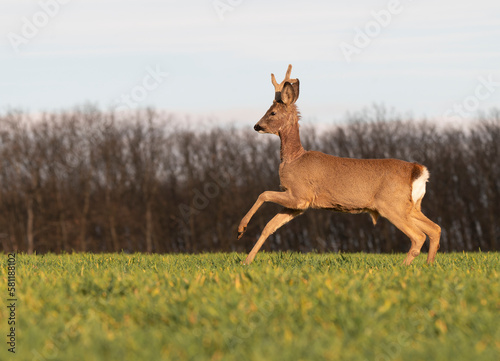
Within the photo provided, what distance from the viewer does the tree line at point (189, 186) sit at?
57094 mm

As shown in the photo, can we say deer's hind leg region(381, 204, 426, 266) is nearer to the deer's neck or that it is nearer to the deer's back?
the deer's back

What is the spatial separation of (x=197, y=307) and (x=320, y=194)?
5.74 meters

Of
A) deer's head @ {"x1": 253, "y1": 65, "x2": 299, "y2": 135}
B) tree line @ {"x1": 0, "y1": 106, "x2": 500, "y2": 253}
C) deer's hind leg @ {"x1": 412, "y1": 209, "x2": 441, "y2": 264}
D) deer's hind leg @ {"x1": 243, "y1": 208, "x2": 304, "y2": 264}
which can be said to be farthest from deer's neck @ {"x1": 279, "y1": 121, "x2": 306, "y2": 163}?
tree line @ {"x1": 0, "y1": 106, "x2": 500, "y2": 253}

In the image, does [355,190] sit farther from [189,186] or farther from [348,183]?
[189,186]

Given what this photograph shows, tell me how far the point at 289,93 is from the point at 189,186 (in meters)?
50.5

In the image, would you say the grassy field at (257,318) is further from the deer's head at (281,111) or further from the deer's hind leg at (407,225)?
the deer's head at (281,111)

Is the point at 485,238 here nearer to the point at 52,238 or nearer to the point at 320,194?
the point at 52,238

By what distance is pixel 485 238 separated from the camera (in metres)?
56.8

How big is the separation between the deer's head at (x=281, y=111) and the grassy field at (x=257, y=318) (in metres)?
4.18

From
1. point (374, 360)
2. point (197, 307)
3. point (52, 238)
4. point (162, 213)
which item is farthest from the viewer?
point (162, 213)

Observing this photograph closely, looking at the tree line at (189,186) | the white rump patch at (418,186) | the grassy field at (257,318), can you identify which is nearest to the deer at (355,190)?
the white rump patch at (418,186)

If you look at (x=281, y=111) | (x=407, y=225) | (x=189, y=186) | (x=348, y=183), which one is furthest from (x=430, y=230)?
(x=189, y=186)

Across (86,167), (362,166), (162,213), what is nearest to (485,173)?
(162,213)

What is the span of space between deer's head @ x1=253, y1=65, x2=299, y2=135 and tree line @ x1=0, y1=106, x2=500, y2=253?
142 feet
